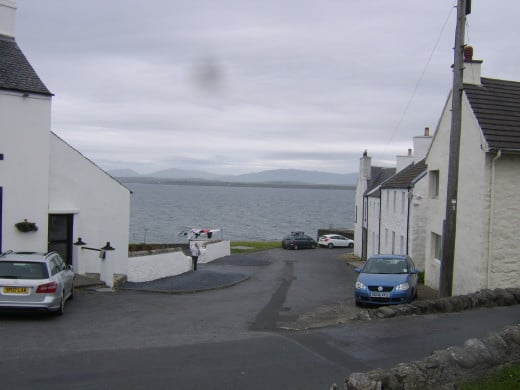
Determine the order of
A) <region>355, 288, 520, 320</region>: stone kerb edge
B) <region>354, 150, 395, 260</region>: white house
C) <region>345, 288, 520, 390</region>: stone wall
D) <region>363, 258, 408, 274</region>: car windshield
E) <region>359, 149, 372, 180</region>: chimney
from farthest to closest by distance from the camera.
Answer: <region>359, 149, 372, 180</region>: chimney
<region>354, 150, 395, 260</region>: white house
<region>363, 258, 408, 274</region>: car windshield
<region>355, 288, 520, 320</region>: stone kerb edge
<region>345, 288, 520, 390</region>: stone wall

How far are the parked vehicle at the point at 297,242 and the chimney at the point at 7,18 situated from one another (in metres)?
41.1

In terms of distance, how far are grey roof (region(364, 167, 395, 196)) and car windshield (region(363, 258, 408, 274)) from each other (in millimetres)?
26751

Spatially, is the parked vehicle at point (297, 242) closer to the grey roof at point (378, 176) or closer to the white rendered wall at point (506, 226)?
the grey roof at point (378, 176)

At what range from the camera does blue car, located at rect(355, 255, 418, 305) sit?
1700 centimetres

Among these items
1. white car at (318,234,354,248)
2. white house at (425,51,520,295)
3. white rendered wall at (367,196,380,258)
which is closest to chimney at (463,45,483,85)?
white house at (425,51,520,295)

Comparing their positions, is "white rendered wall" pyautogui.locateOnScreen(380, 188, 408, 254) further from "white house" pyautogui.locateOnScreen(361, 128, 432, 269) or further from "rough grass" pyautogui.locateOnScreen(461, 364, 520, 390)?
"rough grass" pyautogui.locateOnScreen(461, 364, 520, 390)

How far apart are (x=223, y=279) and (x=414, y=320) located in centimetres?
1432

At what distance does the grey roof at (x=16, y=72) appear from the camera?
17641 mm

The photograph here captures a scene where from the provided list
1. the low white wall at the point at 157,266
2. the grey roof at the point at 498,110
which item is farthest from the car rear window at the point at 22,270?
the grey roof at the point at 498,110

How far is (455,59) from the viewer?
1414cm

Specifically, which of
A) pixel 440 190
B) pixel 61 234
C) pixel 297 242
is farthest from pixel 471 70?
pixel 297 242

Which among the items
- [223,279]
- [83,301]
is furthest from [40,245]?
[223,279]

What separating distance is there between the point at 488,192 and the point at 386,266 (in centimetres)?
389

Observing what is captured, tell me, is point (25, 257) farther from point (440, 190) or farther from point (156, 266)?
point (440, 190)
